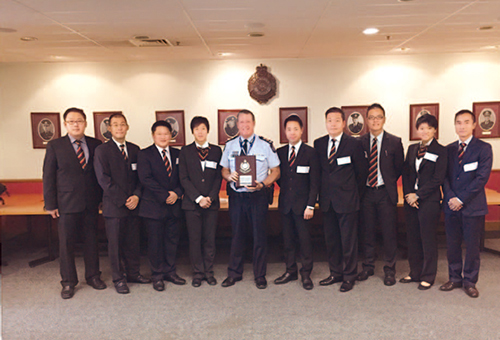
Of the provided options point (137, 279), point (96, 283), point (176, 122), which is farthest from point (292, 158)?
point (176, 122)

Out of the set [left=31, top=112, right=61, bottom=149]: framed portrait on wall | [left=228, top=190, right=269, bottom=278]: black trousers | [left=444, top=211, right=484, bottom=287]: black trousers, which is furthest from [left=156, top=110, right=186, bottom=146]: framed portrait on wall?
[left=444, top=211, right=484, bottom=287]: black trousers

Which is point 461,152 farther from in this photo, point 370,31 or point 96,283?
point 96,283

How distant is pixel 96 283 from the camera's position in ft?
13.4

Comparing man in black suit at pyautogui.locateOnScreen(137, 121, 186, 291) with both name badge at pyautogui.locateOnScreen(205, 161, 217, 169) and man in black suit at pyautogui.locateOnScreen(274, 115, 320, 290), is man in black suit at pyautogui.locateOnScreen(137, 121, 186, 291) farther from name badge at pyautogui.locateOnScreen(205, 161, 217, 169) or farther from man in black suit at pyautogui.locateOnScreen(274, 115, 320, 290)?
man in black suit at pyautogui.locateOnScreen(274, 115, 320, 290)

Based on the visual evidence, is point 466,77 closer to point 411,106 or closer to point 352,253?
point 411,106

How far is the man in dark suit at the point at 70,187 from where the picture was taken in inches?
151

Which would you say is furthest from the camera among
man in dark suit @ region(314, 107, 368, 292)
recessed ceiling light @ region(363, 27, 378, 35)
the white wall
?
the white wall

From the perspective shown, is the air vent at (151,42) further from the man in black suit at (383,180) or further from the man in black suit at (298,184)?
the man in black suit at (383,180)

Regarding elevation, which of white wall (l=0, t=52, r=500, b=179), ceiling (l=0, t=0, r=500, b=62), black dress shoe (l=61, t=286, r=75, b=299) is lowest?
black dress shoe (l=61, t=286, r=75, b=299)

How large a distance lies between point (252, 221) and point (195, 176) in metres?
0.76

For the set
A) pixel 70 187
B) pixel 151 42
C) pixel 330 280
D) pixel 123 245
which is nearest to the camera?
pixel 70 187

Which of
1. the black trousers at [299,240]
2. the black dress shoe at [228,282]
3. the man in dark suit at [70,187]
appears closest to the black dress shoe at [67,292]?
the man in dark suit at [70,187]

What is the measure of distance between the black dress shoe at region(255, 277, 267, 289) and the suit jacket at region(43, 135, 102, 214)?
77.4 inches

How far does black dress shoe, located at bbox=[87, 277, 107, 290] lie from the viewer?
13.4 feet
